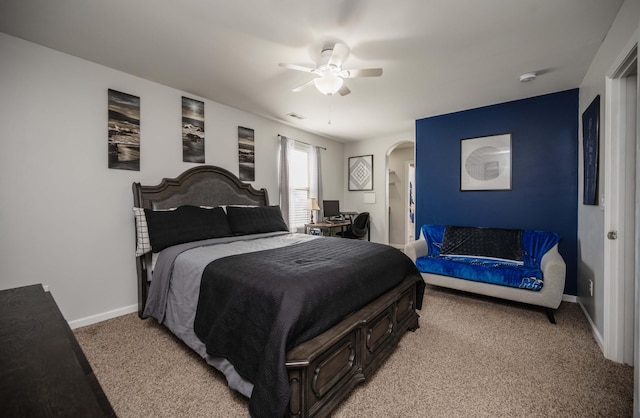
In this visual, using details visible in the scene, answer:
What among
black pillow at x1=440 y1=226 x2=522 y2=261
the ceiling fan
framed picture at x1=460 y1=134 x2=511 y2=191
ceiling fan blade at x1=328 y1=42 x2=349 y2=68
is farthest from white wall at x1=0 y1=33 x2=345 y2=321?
framed picture at x1=460 y1=134 x2=511 y2=191

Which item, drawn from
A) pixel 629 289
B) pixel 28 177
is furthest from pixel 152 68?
pixel 629 289

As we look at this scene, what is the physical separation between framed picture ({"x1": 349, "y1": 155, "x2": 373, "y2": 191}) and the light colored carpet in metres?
3.80

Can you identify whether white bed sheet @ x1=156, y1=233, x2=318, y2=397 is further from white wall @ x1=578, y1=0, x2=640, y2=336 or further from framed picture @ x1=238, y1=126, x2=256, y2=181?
white wall @ x1=578, y1=0, x2=640, y2=336

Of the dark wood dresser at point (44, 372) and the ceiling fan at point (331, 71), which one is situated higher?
the ceiling fan at point (331, 71)

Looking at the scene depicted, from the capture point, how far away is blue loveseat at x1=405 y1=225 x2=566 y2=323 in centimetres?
265

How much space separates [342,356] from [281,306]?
55 cm

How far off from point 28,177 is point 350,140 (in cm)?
524

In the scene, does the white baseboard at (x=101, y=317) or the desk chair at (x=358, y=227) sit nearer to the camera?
the white baseboard at (x=101, y=317)

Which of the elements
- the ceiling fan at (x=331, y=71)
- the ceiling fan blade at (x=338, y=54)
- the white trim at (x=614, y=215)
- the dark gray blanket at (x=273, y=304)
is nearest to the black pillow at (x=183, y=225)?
the dark gray blanket at (x=273, y=304)

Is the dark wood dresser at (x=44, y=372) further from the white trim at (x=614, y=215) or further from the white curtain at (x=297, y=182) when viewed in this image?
the white curtain at (x=297, y=182)

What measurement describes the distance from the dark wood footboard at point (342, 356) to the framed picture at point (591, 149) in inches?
83.2

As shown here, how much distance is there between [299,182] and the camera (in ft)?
17.0

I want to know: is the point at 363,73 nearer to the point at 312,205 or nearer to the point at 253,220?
the point at 253,220

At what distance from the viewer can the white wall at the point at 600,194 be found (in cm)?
189
